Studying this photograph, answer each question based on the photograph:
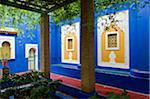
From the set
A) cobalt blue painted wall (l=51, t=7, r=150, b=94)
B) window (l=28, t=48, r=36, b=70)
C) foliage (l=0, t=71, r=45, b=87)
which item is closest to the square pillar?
foliage (l=0, t=71, r=45, b=87)

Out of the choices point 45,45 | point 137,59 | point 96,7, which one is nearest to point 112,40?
point 137,59

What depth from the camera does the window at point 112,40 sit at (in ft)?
29.8

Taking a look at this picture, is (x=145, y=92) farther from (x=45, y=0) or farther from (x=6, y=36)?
(x=6, y=36)

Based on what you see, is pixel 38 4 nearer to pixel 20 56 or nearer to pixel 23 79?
pixel 23 79

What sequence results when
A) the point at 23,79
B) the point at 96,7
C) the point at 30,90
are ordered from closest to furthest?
1. the point at 30,90
2. the point at 23,79
3. the point at 96,7

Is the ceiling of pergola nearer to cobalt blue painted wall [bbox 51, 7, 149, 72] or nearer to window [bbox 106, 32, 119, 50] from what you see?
cobalt blue painted wall [bbox 51, 7, 149, 72]

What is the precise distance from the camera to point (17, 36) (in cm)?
1220

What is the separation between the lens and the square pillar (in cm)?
477

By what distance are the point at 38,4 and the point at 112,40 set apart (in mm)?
4574

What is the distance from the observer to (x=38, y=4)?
20.9ft

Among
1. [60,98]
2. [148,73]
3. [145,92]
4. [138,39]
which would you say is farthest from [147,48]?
[60,98]

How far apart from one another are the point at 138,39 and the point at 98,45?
2.72 meters

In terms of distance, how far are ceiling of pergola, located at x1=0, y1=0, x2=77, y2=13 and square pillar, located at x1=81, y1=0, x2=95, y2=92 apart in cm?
93

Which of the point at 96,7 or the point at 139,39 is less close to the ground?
the point at 96,7
